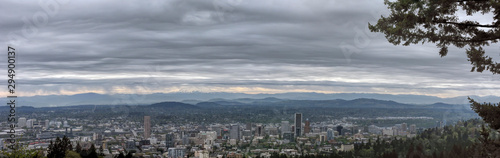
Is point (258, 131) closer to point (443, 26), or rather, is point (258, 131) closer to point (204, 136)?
point (204, 136)

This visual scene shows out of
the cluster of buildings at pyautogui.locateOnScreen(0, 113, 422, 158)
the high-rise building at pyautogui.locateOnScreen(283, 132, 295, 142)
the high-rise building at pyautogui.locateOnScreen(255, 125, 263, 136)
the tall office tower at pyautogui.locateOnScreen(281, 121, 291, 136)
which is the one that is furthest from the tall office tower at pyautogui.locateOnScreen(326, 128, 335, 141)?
the high-rise building at pyautogui.locateOnScreen(255, 125, 263, 136)

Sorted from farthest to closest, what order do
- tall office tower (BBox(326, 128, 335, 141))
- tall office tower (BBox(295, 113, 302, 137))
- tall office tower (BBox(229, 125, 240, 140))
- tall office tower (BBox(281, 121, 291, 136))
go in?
1. tall office tower (BBox(281, 121, 291, 136))
2. tall office tower (BBox(295, 113, 302, 137))
3. tall office tower (BBox(326, 128, 335, 141))
4. tall office tower (BBox(229, 125, 240, 140))

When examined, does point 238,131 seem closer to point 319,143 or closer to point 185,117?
point 319,143

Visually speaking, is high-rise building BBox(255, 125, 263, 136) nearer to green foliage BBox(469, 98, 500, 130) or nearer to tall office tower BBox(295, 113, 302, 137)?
tall office tower BBox(295, 113, 302, 137)

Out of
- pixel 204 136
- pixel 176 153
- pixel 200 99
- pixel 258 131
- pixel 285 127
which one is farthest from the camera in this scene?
pixel 200 99

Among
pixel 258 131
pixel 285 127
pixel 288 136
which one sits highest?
pixel 285 127

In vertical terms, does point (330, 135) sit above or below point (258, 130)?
below

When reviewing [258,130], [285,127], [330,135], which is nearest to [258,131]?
[258,130]

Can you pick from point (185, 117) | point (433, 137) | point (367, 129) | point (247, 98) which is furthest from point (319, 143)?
point (247, 98)
